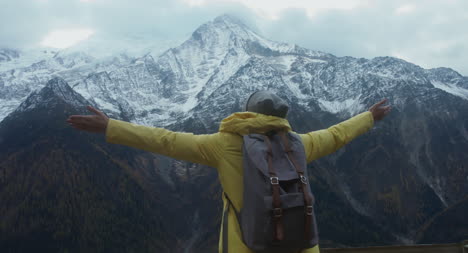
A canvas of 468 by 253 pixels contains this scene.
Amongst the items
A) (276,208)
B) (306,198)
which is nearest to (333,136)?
(306,198)

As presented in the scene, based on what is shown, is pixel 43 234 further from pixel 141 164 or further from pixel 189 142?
pixel 189 142

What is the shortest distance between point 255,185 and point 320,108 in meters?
166

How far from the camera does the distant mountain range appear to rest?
317 feet

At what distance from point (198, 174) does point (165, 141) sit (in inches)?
4919

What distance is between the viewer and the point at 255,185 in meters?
2.77

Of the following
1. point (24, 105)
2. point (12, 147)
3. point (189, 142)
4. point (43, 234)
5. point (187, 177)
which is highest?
point (24, 105)

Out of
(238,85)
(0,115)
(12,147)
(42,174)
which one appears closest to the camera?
(42,174)

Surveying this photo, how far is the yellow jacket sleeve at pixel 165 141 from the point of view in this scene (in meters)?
3.17

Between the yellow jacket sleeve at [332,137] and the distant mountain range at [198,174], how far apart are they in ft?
300

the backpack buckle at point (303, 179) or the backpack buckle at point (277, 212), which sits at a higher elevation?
the backpack buckle at point (303, 179)

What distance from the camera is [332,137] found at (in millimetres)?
3693

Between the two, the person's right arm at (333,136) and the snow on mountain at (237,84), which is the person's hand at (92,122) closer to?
the person's right arm at (333,136)

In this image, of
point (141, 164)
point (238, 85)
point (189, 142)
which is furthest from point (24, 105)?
point (189, 142)

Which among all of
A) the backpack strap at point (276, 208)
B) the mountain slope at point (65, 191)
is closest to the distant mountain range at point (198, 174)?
the mountain slope at point (65, 191)
